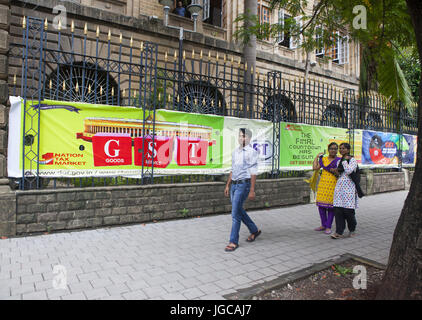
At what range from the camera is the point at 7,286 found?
3564mm

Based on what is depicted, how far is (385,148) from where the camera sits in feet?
41.5

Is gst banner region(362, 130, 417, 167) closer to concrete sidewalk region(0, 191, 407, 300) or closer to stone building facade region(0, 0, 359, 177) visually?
stone building facade region(0, 0, 359, 177)

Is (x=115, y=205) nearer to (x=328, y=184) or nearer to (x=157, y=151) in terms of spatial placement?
(x=157, y=151)

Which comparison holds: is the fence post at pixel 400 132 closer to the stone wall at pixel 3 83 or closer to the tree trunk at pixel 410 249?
the tree trunk at pixel 410 249

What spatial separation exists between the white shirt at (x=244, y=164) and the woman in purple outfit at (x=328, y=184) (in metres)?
1.80

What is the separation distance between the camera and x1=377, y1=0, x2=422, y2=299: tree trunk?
294 cm

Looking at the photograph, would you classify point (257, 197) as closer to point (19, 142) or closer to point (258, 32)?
point (258, 32)

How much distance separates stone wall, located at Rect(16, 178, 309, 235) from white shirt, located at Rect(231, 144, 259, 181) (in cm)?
229

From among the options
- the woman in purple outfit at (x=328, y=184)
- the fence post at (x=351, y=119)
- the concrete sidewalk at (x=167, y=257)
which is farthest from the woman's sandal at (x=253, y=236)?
the fence post at (x=351, y=119)

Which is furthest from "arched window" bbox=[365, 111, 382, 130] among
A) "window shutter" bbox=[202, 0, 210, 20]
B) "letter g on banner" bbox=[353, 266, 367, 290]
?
"letter g on banner" bbox=[353, 266, 367, 290]

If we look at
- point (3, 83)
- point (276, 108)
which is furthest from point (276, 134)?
point (3, 83)

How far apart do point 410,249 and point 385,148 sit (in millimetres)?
10899
